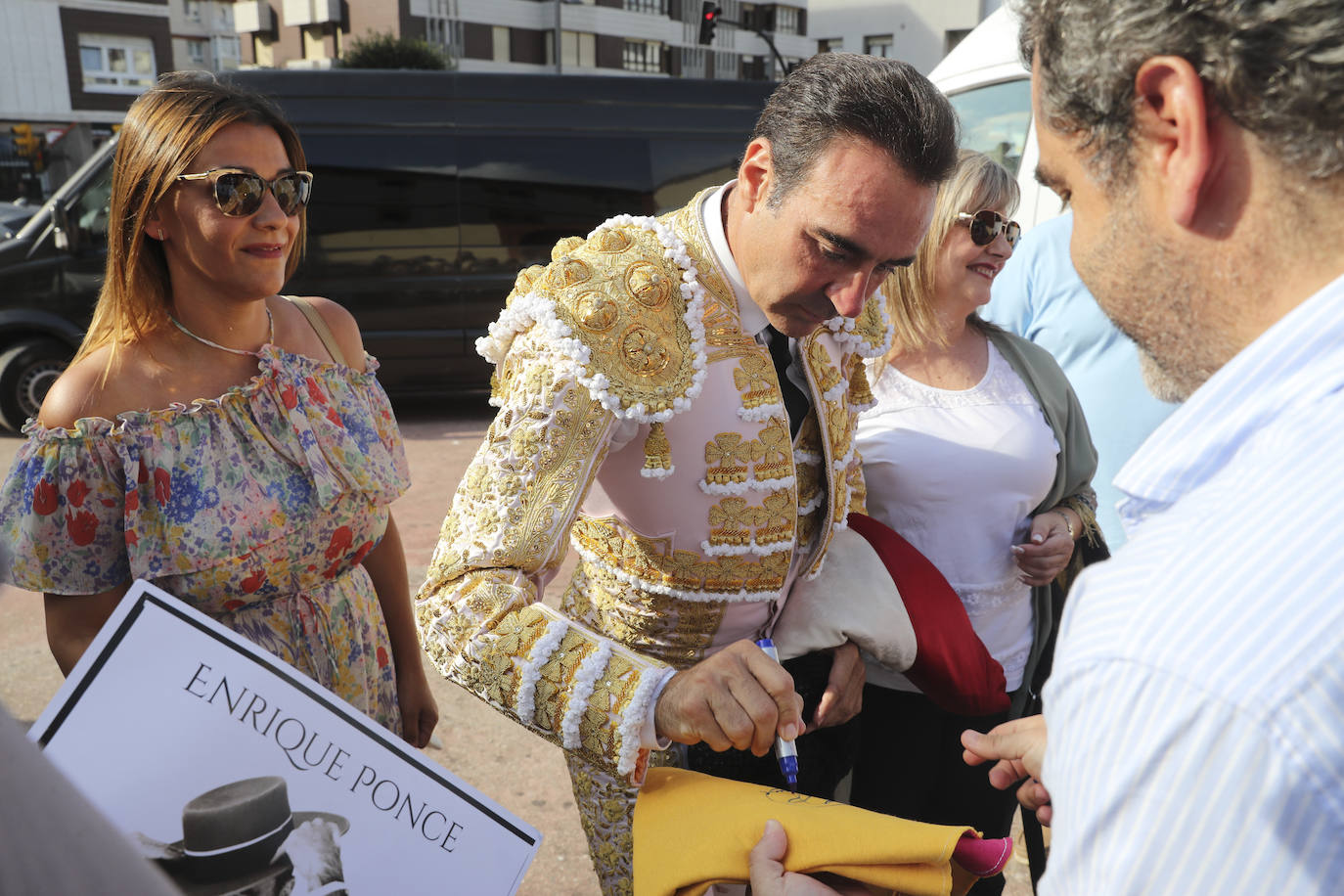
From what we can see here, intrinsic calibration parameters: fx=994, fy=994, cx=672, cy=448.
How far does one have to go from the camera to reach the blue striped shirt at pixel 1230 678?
0.59m

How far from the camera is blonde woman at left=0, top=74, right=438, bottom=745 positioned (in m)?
1.70

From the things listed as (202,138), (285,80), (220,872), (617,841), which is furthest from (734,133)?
(220,872)

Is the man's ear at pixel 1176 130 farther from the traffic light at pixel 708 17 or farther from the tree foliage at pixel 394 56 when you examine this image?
the tree foliage at pixel 394 56

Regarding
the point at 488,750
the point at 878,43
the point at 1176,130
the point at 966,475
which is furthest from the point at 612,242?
the point at 878,43

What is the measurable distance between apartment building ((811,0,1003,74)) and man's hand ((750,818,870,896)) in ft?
124

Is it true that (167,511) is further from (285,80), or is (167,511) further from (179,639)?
(285,80)

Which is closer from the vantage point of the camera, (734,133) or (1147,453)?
(1147,453)

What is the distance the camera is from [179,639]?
1.20 meters

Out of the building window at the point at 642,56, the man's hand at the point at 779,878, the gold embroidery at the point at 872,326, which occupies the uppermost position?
the building window at the point at 642,56

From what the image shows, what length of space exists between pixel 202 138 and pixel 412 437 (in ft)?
18.3

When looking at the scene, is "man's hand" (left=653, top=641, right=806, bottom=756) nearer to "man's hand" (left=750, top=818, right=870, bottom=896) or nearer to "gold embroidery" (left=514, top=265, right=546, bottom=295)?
"man's hand" (left=750, top=818, right=870, bottom=896)

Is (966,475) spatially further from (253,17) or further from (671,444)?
(253,17)

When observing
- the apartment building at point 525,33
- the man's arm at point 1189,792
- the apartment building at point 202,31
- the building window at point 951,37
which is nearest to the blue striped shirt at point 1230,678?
the man's arm at point 1189,792

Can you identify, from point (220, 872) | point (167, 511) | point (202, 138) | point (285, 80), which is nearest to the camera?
point (220, 872)
